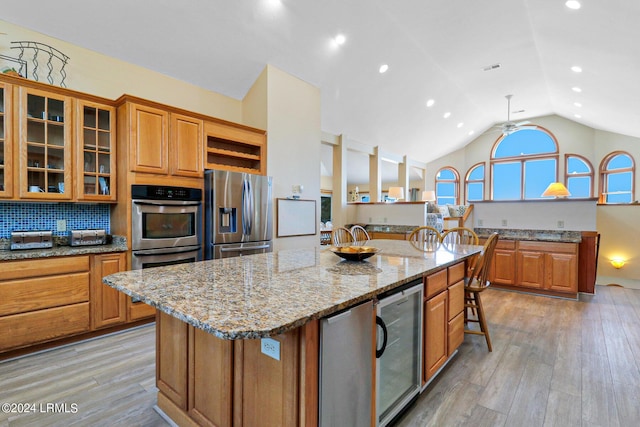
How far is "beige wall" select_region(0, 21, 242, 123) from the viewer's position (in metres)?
2.93

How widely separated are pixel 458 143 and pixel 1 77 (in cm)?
1025

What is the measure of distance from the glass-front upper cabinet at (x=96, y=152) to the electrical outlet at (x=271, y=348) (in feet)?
9.04

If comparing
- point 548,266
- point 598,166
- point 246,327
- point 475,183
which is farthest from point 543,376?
point 475,183

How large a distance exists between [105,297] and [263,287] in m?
2.35

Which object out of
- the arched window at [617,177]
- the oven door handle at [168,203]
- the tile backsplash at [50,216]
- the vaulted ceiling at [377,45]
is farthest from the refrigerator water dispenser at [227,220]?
the arched window at [617,177]

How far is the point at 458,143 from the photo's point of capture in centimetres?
993

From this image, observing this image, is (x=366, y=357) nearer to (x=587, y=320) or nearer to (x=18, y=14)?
(x=587, y=320)

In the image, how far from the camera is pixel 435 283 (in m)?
1.97

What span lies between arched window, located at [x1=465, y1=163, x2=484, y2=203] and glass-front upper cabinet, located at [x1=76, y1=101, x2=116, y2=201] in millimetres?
10021

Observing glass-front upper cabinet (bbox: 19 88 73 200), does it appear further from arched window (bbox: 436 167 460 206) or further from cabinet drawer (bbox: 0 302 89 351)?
arched window (bbox: 436 167 460 206)

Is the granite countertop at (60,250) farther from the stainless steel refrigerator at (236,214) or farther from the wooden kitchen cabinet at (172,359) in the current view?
the wooden kitchen cabinet at (172,359)

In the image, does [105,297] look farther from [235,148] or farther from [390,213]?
[390,213]

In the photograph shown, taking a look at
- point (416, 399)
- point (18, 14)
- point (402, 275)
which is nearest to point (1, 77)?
point (18, 14)

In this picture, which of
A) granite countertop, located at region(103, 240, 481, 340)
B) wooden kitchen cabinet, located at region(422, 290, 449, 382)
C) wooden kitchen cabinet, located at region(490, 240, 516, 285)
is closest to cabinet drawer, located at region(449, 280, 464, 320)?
wooden kitchen cabinet, located at region(422, 290, 449, 382)
